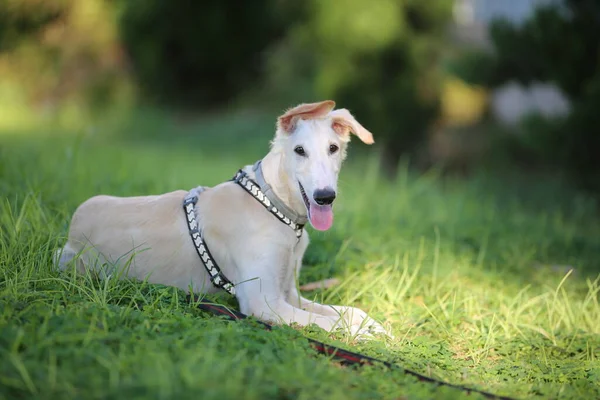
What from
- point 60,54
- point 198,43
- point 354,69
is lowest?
point 354,69

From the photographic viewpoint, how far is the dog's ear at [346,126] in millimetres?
3768

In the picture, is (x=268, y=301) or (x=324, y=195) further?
(x=268, y=301)

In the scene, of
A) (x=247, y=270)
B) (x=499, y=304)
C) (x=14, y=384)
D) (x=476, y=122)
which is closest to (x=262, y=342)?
(x=247, y=270)

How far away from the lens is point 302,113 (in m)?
3.66

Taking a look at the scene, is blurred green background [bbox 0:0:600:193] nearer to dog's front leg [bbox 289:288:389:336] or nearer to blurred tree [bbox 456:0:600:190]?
blurred tree [bbox 456:0:600:190]

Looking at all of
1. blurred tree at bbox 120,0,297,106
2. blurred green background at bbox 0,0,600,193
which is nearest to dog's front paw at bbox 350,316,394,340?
blurred green background at bbox 0,0,600,193

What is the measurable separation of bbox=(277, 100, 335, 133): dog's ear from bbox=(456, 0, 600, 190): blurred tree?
16.3 ft

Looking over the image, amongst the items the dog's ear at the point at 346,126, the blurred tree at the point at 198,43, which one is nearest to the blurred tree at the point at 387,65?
the blurred tree at the point at 198,43

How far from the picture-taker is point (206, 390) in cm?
236

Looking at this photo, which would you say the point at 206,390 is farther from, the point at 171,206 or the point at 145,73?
the point at 145,73

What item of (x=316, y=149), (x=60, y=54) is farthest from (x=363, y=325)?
(x=60, y=54)

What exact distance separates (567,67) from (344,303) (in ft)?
17.2

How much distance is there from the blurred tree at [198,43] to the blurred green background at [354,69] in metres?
0.03

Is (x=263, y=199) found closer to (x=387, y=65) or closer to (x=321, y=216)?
(x=321, y=216)
